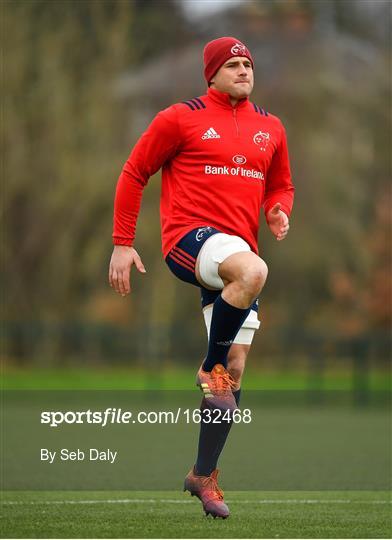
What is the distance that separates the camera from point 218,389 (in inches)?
234

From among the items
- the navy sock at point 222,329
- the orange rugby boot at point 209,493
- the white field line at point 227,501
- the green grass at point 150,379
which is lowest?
the green grass at point 150,379

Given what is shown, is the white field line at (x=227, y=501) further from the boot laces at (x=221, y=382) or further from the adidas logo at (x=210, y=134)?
the adidas logo at (x=210, y=134)

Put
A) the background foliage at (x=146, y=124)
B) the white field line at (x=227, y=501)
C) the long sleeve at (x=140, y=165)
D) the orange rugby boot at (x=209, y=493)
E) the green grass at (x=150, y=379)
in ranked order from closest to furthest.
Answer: the orange rugby boot at (x=209, y=493) < the long sleeve at (x=140, y=165) < the white field line at (x=227, y=501) < the green grass at (x=150, y=379) < the background foliage at (x=146, y=124)

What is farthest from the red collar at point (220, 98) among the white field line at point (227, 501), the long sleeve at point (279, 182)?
the white field line at point (227, 501)

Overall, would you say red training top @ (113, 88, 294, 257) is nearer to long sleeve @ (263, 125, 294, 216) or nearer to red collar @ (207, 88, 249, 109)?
red collar @ (207, 88, 249, 109)

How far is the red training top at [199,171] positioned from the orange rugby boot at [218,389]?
29.3 inches

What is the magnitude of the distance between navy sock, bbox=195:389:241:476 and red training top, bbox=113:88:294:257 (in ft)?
3.27

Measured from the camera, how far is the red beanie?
20.5 feet

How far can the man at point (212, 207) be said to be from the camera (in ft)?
19.6

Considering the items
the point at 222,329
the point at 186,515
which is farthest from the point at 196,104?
the point at 186,515

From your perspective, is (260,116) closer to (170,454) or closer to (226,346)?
(226,346)

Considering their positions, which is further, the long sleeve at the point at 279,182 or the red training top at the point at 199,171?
the long sleeve at the point at 279,182

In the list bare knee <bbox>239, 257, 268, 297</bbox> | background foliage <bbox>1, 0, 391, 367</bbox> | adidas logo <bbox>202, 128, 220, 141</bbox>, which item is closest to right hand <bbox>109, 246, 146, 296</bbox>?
bare knee <bbox>239, 257, 268, 297</bbox>

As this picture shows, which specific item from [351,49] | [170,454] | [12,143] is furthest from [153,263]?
[170,454]
